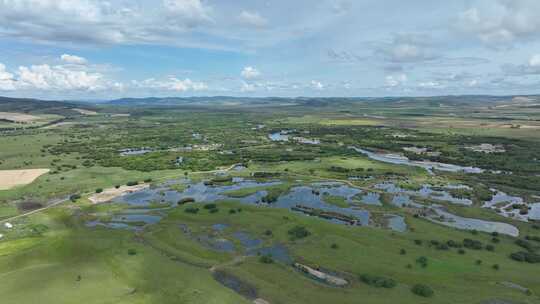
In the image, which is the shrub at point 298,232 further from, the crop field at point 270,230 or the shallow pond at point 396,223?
the shallow pond at point 396,223

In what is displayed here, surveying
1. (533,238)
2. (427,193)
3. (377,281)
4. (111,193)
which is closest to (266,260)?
(377,281)

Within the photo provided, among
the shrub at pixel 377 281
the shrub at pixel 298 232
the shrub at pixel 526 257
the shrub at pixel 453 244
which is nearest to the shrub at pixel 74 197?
the shrub at pixel 298 232

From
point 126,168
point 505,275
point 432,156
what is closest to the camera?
point 505,275

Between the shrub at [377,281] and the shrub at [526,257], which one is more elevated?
the shrub at [526,257]

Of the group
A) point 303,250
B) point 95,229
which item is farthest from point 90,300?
point 303,250

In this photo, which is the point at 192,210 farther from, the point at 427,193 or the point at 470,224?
the point at 427,193

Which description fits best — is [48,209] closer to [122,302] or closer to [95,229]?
[95,229]
